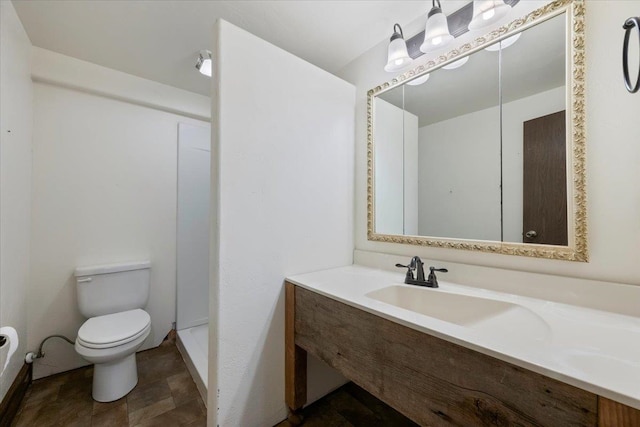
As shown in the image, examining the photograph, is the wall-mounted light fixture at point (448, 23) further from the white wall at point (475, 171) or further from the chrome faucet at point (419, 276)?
the chrome faucet at point (419, 276)

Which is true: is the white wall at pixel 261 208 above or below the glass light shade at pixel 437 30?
below

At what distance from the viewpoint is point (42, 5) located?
1333mm

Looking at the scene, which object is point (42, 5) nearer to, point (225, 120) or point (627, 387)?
point (225, 120)

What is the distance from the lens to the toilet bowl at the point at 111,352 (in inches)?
56.5

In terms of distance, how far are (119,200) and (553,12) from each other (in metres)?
2.78

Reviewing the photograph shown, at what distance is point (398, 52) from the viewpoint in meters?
1.36

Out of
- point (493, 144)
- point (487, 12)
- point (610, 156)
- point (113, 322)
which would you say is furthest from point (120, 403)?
point (487, 12)

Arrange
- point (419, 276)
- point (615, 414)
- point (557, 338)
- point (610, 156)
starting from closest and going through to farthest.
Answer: point (615, 414) → point (557, 338) → point (610, 156) → point (419, 276)

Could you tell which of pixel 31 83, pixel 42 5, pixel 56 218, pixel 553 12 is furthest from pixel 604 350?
pixel 31 83

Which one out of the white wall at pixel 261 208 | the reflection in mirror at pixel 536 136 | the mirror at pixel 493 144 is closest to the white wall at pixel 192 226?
the white wall at pixel 261 208

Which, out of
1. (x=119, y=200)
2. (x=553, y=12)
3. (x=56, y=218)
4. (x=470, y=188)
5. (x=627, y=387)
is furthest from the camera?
(x=119, y=200)

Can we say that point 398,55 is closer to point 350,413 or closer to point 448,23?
point 448,23

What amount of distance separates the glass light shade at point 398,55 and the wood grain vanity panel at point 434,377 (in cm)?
128

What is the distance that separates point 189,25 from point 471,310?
2087mm
